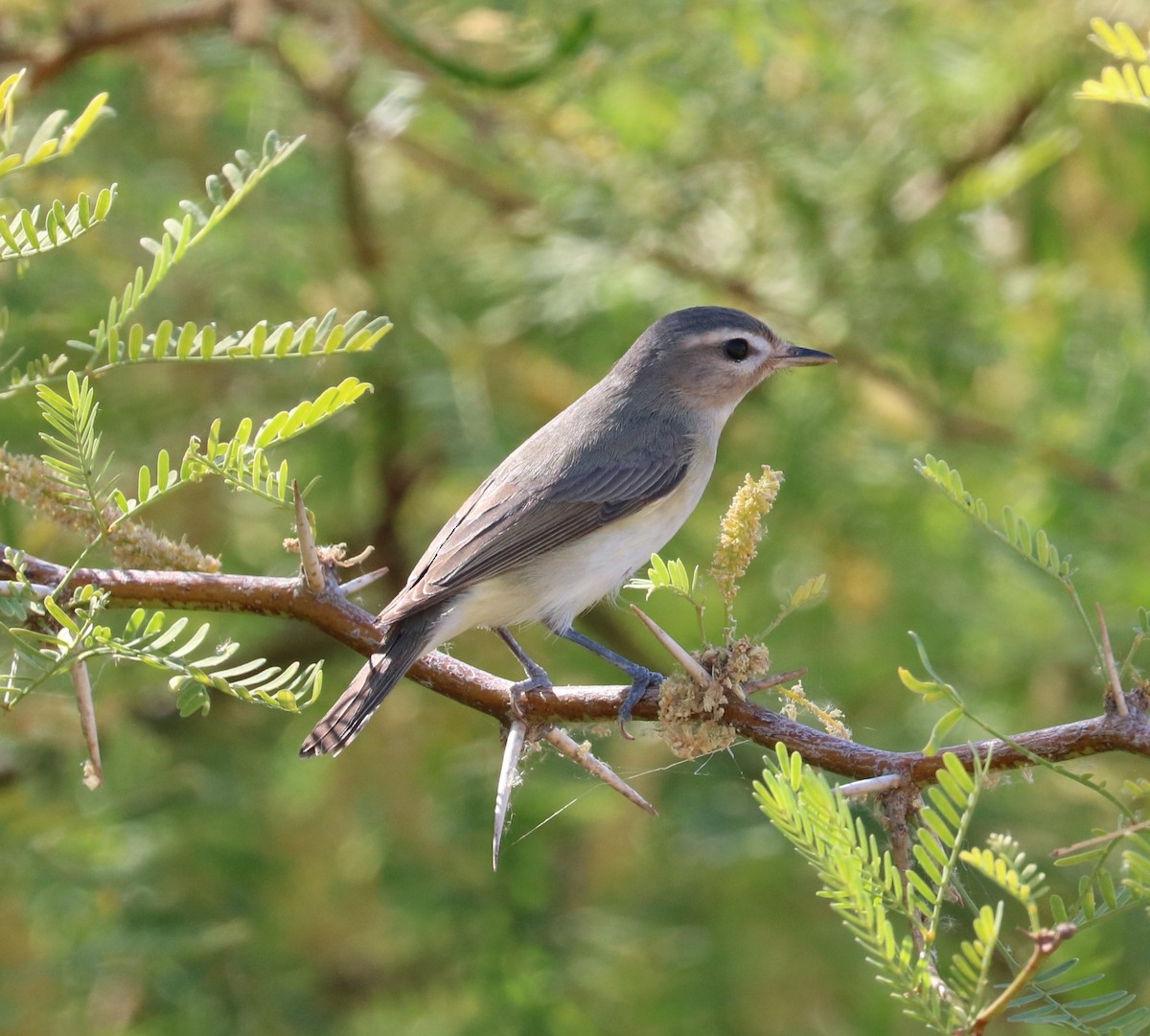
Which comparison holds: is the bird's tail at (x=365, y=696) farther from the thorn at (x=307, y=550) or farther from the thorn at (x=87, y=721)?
the thorn at (x=87, y=721)

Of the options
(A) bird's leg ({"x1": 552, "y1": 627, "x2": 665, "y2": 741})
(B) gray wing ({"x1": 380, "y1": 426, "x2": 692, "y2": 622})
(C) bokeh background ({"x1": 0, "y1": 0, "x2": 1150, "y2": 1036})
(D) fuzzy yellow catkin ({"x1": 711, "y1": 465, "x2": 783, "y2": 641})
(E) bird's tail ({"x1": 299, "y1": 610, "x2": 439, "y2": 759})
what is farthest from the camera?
(C) bokeh background ({"x1": 0, "y1": 0, "x2": 1150, "y2": 1036})

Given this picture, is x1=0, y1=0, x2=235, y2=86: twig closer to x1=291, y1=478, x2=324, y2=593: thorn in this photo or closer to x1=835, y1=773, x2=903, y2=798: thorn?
x1=291, y1=478, x2=324, y2=593: thorn

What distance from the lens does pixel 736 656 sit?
2203 millimetres

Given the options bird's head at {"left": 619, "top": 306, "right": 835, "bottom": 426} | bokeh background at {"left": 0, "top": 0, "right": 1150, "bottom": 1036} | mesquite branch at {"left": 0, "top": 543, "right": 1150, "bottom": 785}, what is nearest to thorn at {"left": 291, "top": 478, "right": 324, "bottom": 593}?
mesquite branch at {"left": 0, "top": 543, "right": 1150, "bottom": 785}

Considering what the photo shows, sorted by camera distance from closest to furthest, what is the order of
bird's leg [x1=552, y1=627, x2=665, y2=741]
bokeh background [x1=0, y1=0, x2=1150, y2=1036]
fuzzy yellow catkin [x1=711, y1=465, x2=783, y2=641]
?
1. fuzzy yellow catkin [x1=711, y1=465, x2=783, y2=641]
2. bird's leg [x1=552, y1=627, x2=665, y2=741]
3. bokeh background [x1=0, y1=0, x2=1150, y2=1036]

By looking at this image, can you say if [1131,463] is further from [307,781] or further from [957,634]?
[307,781]

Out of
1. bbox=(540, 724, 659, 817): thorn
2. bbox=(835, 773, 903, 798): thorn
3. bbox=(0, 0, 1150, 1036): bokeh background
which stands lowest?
bbox=(0, 0, 1150, 1036): bokeh background

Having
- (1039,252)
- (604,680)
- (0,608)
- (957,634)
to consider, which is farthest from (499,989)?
(1039,252)

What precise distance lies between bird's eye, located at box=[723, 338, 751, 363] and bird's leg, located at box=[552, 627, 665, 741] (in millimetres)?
1186

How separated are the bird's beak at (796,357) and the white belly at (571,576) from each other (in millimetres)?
774

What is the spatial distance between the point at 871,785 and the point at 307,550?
1.02m

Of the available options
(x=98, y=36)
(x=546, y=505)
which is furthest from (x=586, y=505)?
(x=98, y=36)

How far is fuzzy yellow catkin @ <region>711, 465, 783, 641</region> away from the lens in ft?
6.63

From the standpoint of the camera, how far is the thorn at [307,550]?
83.4 inches
